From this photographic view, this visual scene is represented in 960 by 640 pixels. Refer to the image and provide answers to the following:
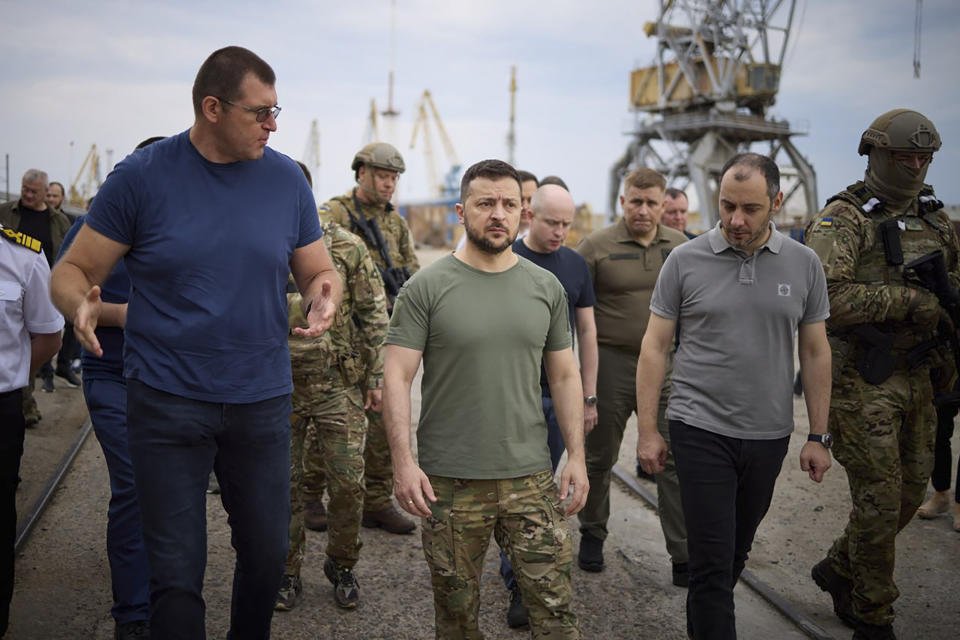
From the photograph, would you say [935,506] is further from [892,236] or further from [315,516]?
[315,516]

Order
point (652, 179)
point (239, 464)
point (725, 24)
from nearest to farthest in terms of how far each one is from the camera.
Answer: point (239, 464)
point (652, 179)
point (725, 24)

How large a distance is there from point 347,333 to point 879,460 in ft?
8.92

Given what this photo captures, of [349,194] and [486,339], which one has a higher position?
[349,194]

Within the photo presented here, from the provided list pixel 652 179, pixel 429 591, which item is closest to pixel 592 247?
pixel 652 179

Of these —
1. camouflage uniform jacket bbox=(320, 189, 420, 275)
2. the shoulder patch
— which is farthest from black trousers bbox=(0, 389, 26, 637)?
camouflage uniform jacket bbox=(320, 189, 420, 275)

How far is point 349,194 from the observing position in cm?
614

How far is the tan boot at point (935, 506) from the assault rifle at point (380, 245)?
13.5 ft

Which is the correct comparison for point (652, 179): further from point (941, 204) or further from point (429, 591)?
point (429, 591)

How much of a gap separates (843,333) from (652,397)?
3.78 ft

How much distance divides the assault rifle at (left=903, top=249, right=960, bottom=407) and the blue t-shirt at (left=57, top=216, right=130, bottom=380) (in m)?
3.64

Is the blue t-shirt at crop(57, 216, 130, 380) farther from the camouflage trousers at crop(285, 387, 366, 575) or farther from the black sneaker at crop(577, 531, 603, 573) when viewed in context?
the black sneaker at crop(577, 531, 603, 573)

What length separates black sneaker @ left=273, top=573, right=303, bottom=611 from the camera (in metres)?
4.32

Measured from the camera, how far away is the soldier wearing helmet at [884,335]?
12.9 feet

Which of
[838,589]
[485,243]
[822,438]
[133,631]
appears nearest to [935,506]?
[838,589]
